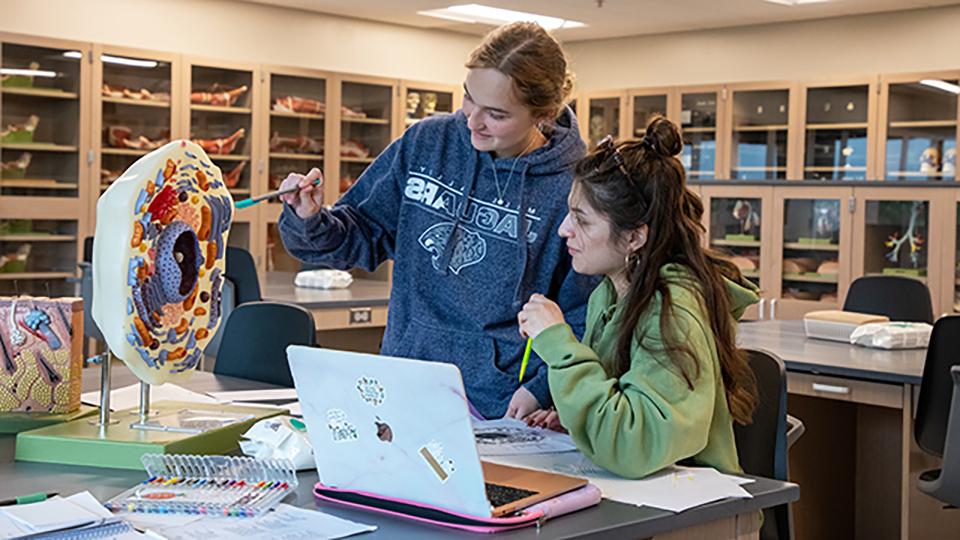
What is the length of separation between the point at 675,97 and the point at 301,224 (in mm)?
5885

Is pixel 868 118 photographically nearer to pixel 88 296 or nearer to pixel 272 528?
pixel 88 296

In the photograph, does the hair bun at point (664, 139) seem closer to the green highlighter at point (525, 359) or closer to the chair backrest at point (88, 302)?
the green highlighter at point (525, 359)

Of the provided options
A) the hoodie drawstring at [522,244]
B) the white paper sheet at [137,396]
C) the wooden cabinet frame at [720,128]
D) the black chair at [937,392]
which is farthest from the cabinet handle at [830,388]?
the wooden cabinet frame at [720,128]

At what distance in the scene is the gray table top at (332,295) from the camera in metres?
4.79

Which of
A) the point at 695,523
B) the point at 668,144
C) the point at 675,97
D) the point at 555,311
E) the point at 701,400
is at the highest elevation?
the point at 675,97

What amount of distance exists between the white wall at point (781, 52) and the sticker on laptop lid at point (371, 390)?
247 inches

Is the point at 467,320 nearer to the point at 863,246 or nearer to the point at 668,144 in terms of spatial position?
the point at 668,144

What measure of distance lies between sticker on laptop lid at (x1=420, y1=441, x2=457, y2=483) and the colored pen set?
0.22 metres

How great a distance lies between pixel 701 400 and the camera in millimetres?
1683

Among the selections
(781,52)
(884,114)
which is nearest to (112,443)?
(884,114)

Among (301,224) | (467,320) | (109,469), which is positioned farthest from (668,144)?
(109,469)

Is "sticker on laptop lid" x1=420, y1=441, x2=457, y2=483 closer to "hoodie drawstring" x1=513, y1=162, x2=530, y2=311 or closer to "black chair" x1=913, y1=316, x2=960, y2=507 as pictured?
"hoodie drawstring" x1=513, y1=162, x2=530, y2=311

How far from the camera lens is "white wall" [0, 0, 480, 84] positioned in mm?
6457

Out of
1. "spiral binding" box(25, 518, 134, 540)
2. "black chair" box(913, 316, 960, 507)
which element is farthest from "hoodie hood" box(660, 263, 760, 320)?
"black chair" box(913, 316, 960, 507)
